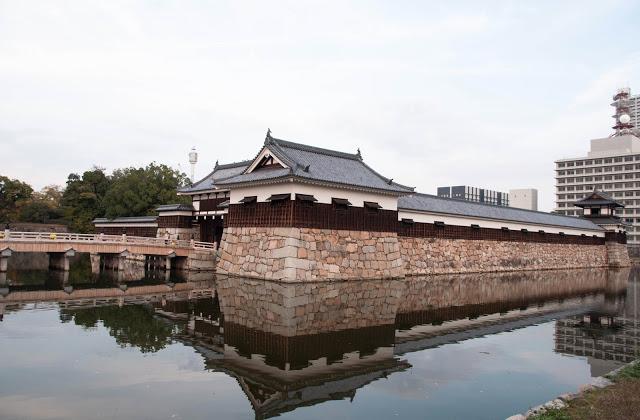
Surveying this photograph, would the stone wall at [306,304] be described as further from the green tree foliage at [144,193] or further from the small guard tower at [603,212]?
the small guard tower at [603,212]

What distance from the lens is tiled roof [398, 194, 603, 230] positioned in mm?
33156

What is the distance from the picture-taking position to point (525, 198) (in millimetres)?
97938

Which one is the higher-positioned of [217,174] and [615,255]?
[217,174]

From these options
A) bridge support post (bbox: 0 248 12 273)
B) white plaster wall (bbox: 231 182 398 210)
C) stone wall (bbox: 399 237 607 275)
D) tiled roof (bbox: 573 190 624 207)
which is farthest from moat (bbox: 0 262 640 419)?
tiled roof (bbox: 573 190 624 207)

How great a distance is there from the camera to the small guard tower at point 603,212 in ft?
176

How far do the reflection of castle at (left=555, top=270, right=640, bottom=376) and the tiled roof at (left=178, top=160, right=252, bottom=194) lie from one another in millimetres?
25310

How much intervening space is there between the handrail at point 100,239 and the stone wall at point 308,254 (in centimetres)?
533

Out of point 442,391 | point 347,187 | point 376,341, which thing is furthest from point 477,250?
point 442,391

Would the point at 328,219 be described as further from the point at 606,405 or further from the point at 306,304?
the point at 606,405

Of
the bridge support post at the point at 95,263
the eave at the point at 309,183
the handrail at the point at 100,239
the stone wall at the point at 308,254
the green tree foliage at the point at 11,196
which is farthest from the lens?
the green tree foliage at the point at 11,196

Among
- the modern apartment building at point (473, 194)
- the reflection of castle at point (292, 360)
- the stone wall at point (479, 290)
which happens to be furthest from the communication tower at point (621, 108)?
the reflection of castle at point (292, 360)

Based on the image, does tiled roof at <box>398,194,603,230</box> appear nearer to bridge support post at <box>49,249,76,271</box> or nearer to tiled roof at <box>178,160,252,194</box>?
tiled roof at <box>178,160,252,194</box>

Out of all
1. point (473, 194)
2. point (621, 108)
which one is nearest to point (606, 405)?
point (621, 108)

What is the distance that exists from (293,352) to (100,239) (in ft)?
75.8
